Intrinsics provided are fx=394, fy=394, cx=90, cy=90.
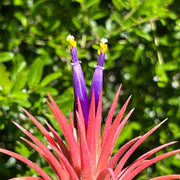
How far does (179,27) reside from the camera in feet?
6.97

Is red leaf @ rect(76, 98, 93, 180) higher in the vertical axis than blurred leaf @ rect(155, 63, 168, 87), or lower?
lower

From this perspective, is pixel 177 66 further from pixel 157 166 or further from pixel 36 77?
pixel 36 77

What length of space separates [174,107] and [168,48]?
344 mm

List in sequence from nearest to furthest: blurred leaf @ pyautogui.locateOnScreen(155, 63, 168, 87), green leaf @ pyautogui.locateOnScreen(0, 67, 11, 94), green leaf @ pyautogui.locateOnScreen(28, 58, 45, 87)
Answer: green leaf @ pyautogui.locateOnScreen(0, 67, 11, 94) < green leaf @ pyautogui.locateOnScreen(28, 58, 45, 87) < blurred leaf @ pyautogui.locateOnScreen(155, 63, 168, 87)

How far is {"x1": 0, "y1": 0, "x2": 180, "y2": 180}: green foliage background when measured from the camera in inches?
81.6

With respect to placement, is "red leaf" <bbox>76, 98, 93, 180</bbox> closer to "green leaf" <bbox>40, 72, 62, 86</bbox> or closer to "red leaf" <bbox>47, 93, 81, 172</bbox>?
"red leaf" <bbox>47, 93, 81, 172</bbox>

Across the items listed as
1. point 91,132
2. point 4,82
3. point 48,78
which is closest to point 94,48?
point 48,78

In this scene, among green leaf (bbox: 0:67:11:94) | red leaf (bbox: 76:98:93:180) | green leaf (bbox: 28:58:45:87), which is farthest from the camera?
green leaf (bbox: 28:58:45:87)

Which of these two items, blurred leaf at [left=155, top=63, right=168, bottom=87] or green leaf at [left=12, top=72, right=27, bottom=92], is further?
blurred leaf at [left=155, top=63, right=168, bottom=87]

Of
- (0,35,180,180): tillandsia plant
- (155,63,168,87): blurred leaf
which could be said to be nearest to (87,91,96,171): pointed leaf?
(0,35,180,180): tillandsia plant

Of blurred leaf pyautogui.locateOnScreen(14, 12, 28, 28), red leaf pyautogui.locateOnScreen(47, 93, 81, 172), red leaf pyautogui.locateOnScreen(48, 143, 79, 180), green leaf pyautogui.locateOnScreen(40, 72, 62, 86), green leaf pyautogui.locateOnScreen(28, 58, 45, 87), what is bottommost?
red leaf pyautogui.locateOnScreen(48, 143, 79, 180)

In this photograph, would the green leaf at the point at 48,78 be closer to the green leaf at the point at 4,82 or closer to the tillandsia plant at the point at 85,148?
the green leaf at the point at 4,82

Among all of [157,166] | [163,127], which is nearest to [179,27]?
[163,127]

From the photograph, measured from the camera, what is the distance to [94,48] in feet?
7.23
